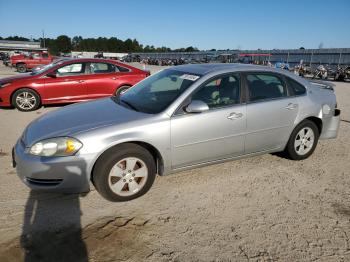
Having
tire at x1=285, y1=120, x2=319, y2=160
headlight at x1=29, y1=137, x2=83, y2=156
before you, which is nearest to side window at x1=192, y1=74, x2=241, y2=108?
tire at x1=285, y1=120, x2=319, y2=160

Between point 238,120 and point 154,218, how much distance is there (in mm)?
1696

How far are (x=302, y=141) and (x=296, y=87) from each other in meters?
0.83

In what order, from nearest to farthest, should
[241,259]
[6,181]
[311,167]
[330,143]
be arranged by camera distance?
1. [241,259]
2. [6,181]
3. [311,167]
4. [330,143]

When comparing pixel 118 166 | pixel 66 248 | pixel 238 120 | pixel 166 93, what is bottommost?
pixel 66 248

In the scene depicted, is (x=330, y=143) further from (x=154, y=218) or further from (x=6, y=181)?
(x=6, y=181)

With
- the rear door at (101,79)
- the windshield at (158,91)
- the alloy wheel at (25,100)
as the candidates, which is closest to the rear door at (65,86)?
the rear door at (101,79)

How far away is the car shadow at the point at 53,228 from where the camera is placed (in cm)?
276

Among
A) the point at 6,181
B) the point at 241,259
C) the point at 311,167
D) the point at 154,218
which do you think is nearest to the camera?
the point at 241,259

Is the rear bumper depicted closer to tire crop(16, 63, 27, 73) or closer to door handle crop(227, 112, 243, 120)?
door handle crop(227, 112, 243, 120)

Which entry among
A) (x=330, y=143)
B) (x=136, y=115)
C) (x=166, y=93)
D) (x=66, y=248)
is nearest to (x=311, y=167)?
(x=330, y=143)

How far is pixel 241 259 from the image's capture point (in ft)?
9.03

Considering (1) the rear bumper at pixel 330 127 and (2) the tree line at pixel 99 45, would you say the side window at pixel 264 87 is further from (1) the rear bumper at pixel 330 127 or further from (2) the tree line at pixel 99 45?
(2) the tree line at pixel 99 45

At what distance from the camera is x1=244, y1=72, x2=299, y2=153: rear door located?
14.4 feet

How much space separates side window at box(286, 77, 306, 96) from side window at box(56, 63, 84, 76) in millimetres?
6072
